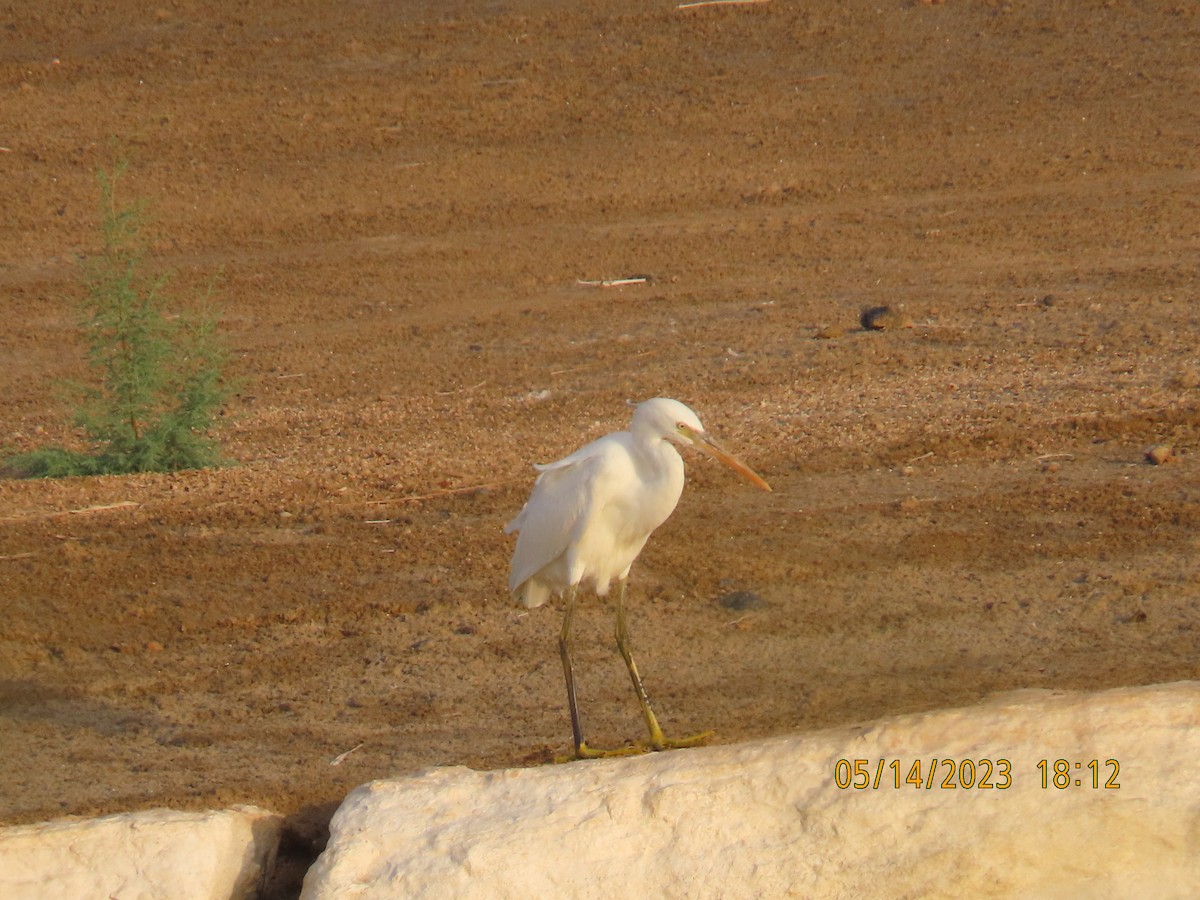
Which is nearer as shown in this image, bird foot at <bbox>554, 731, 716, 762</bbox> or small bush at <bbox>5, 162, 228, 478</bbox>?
bird foot at <bbox>554, 731, 716, 762</bbox>

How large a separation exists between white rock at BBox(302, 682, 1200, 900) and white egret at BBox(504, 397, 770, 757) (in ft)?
2.47

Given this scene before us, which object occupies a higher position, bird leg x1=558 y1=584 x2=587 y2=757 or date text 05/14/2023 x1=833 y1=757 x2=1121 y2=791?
date text 05/14/2023 x1=833 y1=757 x2=1121 y2=791

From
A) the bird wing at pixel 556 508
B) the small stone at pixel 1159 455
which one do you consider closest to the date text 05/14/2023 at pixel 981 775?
the bird wing at pixel 556 508

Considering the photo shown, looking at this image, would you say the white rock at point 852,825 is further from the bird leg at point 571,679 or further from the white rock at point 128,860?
the bird leg at point 571,679

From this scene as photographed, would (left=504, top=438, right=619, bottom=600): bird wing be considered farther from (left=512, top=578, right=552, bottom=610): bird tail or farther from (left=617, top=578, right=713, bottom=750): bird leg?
(left=617, top=578, right=713, bottom=750): bird leg

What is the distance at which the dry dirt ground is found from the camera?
253 inches

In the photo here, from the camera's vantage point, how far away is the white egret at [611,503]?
5598 millimetres

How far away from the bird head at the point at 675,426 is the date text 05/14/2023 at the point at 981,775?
1.10 m

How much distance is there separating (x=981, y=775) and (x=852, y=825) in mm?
409

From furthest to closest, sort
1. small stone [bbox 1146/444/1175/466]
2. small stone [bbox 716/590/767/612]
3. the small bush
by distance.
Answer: the small bush
small stone [bbox 1146/444/1175/466]
small stone [bbox 716/590/767/612]

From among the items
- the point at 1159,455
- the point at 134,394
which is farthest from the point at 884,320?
the point at 134,394

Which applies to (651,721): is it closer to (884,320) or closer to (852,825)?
(852,825)

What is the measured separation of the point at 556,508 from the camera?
5.78 metres

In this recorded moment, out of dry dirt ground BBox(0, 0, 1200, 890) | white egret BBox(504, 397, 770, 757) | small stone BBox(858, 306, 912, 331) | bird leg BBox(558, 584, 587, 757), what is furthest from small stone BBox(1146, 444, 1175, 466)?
bird leg BBox(558, 584, 587, 757)
